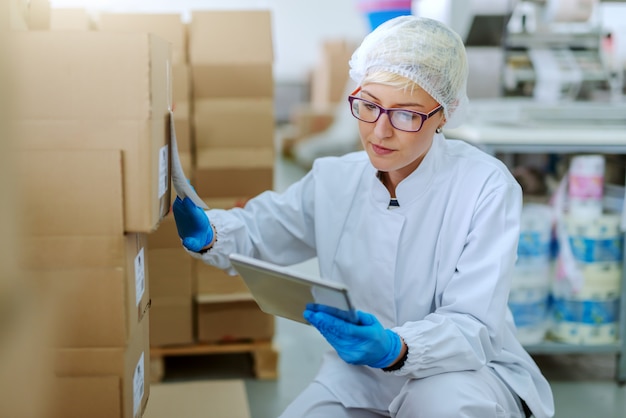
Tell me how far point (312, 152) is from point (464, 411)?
534cm

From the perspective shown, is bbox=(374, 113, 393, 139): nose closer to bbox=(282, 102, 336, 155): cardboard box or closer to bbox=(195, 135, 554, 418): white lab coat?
bbox=(195, 135, 554, 418): white lab coat

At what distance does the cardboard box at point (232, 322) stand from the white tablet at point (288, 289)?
1.07m

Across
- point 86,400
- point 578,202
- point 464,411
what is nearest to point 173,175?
point 86,400

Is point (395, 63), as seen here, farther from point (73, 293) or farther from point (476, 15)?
point (476, 15)

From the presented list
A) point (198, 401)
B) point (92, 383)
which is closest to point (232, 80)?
point (198, 401)

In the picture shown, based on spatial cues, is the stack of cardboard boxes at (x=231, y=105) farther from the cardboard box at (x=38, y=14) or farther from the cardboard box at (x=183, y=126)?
the cardboard box at (x=38, y=14)

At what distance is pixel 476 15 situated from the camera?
265 centimetres

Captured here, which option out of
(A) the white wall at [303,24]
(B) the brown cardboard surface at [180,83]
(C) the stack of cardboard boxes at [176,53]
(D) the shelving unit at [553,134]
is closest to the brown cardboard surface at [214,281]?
(C) the stack of cardboard boxes at [176,53]

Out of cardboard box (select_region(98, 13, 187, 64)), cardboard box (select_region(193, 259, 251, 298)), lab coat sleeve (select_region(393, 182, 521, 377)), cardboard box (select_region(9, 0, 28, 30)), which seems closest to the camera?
cardboard box (select_region(9, 0, 28, 30))

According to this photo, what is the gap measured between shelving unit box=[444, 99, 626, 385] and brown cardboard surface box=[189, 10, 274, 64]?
781mm

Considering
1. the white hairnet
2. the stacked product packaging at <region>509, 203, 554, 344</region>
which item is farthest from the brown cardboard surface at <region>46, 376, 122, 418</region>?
the stacked product packaging at <region>509, 203, 554, 344</region>

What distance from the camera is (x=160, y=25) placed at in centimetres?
218

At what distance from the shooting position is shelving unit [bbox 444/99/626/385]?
229 cm

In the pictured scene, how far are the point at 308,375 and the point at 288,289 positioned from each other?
136 cm
